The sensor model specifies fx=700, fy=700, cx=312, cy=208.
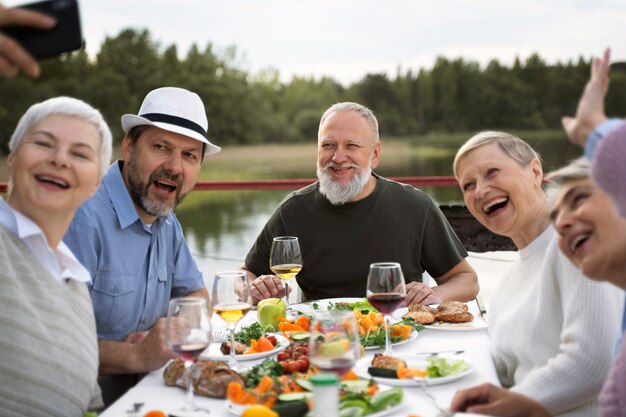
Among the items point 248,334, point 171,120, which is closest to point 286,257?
point 248,334

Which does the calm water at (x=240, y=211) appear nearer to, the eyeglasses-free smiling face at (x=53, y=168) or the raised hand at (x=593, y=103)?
the eyeglasses-free smiling face at (x=53, y=168)

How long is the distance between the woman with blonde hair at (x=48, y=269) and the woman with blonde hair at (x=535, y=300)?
3.46 ft

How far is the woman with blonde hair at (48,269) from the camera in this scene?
5.06 ft

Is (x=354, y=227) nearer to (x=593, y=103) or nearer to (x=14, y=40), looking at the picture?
(x=593, y=103)

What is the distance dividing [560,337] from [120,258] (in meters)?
1.42

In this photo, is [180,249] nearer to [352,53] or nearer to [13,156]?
[13,156]

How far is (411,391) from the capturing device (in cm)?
162

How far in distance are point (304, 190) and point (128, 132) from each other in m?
1.02

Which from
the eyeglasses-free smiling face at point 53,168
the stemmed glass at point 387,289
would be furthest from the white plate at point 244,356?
the eyeglasses-free smiling face at point 53,168

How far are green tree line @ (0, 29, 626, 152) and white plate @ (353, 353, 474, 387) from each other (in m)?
33.4

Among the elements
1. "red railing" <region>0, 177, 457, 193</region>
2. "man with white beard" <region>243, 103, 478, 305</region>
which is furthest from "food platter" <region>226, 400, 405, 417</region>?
"red railing" <region>0, 177, 457, 193</region>

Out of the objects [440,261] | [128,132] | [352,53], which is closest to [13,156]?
[128,132]

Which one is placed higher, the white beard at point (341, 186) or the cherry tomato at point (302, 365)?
the white beard at point (341, 186)

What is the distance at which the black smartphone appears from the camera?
4.49 feet
